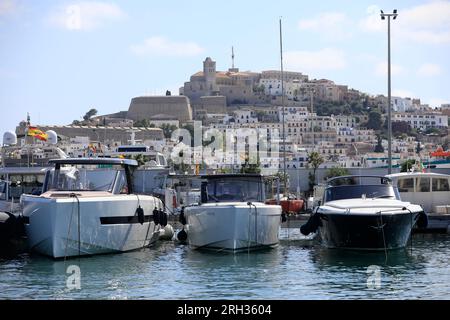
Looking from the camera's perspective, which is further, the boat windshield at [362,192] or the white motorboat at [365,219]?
the boat windshield at [362,192]

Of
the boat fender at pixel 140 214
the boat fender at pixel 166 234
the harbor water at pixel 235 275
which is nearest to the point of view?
the harbor water at pixel 235 275

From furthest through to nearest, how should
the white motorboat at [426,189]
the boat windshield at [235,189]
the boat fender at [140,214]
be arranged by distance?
the white motorboat at [426,189] < the boat windshield at [235,189] < the boat fender at [140,214]

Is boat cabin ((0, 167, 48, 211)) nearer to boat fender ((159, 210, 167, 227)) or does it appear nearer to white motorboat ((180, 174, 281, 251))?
boat fender ((159, 210, 167, 227))

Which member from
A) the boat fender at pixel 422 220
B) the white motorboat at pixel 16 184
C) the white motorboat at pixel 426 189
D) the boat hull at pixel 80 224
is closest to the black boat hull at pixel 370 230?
the boat fender at pixel 422 220

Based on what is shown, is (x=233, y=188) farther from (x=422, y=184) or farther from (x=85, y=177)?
(x=422, y=184)

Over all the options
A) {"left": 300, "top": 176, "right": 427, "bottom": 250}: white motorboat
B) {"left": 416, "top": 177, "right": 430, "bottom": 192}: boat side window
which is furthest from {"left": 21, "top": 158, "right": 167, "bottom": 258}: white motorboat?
{"left": 416, "top": 177, "right": 430, "bottom": 192}: boat side window

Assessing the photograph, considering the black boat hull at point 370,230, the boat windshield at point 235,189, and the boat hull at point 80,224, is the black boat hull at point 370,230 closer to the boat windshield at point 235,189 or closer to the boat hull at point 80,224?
the boat windshield at point 235,189

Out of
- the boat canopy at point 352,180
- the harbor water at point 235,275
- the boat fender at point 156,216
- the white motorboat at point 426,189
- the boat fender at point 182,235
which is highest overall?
the boat canopy at point 352,180

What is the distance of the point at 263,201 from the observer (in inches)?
1067

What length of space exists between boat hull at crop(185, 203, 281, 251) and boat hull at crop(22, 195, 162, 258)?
5.61ft

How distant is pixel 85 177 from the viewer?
26641mm

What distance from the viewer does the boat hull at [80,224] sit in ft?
78.6

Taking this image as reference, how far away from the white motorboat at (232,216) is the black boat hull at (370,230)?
1740 millimetres

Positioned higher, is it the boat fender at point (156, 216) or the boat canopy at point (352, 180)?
the boat canopy at point (352, 180)
